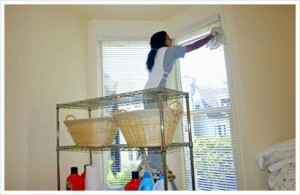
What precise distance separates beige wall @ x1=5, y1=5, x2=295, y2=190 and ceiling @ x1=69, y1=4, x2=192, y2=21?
0.31 metres

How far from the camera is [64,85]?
5.53 ft

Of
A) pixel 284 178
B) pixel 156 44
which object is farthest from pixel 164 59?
pixel 284 178

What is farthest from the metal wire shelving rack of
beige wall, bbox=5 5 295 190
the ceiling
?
the ceiling

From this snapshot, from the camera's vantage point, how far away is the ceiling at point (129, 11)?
6.06 feet

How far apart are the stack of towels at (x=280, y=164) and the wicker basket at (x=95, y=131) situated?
0.88m

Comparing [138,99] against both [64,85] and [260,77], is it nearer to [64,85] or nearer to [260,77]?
[64,85]

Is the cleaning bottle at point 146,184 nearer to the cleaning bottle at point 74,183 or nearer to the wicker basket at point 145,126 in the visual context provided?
the wicker basket at point 145,126

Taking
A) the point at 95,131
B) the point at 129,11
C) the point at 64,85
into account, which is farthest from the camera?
the point at 129,11

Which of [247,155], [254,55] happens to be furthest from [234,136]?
[254,55]

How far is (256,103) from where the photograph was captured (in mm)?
1452

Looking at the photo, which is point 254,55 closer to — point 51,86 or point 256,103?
point 256,103

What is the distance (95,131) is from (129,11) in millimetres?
1079

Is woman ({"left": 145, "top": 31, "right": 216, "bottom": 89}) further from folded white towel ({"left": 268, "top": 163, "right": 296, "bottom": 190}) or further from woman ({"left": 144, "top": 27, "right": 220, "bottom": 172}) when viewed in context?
folded white towel ({"left": 268, "top": 163, "right": 296, "bottom": 190})

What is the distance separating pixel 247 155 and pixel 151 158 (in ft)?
2.03
